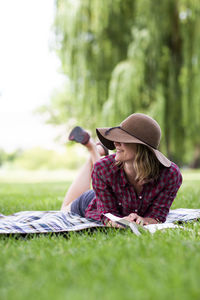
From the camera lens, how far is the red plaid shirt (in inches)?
108

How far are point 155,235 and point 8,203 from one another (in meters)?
2.92

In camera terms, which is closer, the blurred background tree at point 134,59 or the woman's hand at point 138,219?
the woman's hand at point 138,219

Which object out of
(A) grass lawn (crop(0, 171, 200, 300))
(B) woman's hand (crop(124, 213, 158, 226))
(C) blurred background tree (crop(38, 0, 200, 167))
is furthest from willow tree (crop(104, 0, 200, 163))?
(A) grass lawn (crop(0, 171, 200, 300))

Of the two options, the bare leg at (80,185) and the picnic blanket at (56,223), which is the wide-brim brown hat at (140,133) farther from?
the bare leg at (80,185)

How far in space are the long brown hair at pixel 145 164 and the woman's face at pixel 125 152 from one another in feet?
0.11

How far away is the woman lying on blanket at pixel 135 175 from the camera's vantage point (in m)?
2.64

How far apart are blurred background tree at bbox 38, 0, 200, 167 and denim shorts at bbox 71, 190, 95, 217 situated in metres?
6.79

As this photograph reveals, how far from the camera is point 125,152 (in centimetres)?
267

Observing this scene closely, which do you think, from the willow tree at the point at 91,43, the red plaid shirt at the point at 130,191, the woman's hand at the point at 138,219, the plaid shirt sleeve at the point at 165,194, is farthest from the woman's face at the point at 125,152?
the willow tree at the point at 91,43

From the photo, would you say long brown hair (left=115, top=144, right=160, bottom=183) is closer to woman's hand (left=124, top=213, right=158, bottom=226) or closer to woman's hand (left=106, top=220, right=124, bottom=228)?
woman's hand (left=124, top=213, right=158, bottom=226)

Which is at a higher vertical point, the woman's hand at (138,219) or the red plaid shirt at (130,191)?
the red plaid shirt at (130,191)

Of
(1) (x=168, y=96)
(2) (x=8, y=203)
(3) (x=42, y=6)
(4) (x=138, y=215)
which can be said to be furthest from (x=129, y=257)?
(3) (x=42, y=6)

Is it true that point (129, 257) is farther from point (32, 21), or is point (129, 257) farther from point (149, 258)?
point (32, 21)

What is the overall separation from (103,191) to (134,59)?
7.79 m
